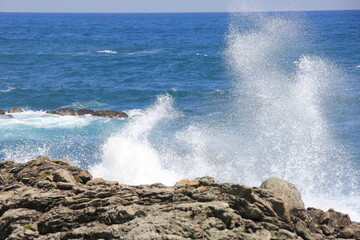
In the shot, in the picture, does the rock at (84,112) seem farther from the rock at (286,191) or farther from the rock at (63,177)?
the rock at (286,191)

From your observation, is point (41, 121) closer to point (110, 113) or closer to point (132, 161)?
point (110, 113)

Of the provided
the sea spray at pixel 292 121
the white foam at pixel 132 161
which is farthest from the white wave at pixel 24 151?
the sea spray at pixel 292 121

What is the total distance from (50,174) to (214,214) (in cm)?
616

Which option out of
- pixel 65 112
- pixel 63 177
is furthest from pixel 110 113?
pixel 63 177

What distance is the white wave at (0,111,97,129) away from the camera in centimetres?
3400

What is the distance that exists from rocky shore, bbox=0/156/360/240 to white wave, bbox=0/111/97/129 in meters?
22.2

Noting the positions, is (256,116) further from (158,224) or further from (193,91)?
(158,224)

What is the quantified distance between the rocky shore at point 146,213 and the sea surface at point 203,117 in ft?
36.0

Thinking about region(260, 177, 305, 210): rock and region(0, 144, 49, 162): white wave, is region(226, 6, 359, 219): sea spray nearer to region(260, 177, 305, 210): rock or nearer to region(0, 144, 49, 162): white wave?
region(260, 177, 305, 210): rock

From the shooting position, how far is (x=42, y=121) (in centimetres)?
3562

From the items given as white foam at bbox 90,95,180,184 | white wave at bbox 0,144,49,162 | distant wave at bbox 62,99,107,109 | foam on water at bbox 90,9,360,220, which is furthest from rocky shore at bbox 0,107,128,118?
white wave at bbox 0,144,49,162

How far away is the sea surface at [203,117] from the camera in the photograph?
25469mm

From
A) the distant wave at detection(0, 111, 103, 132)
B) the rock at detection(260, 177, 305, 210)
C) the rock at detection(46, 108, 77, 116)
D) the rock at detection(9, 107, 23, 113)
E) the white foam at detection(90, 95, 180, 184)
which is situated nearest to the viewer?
the rock at detection(260, 177, 305, 210)

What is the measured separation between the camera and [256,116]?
3662 centimetres
